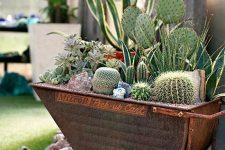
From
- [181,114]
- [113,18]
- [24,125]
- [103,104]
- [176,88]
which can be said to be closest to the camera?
[181,114]

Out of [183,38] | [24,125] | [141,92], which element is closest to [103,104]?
[141,92]

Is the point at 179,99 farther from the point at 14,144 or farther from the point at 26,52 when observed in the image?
the point at 26,52

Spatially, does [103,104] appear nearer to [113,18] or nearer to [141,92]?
[141,92]

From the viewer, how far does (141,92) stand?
1.92 m

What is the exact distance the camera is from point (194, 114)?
170 centimetres

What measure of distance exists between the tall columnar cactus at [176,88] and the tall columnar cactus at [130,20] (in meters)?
0.47

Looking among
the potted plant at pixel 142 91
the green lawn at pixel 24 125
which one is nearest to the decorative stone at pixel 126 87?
the potted plant at pixel 142 91

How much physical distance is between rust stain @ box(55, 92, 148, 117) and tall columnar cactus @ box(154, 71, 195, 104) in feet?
0.41

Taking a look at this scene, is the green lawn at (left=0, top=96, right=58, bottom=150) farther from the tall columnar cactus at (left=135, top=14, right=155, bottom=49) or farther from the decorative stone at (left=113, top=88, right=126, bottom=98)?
the tall columnar cactus at (left=135, top=14, right=155, bottom=49)

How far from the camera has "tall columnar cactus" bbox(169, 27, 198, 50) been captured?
80.3 inches

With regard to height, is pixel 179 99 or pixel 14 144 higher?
pixel 179 99

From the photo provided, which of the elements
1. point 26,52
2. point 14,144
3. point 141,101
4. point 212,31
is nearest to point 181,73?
point 141,101

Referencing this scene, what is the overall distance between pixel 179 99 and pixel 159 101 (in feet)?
0.32

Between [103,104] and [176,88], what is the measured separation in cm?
36
